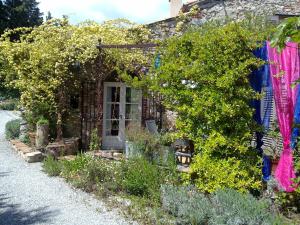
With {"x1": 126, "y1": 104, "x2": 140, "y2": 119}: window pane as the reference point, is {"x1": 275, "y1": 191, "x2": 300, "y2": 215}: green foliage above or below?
below

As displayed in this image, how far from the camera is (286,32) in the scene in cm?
221

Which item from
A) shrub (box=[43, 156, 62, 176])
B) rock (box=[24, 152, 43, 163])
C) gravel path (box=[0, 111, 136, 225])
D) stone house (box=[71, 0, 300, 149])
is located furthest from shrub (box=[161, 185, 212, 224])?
stone house (box=[71, 0, 300, 149])

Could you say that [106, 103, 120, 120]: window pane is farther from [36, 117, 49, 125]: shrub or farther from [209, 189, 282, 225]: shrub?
[209, 189, 282, 225]: shrub

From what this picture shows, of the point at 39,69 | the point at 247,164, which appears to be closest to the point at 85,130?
the point at 39,69

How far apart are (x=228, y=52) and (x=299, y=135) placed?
4.81ft

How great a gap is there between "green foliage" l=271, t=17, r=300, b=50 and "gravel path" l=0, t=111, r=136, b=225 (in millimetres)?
3285

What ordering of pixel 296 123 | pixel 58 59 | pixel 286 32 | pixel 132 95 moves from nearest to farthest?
1. pixel 286 32
2. pixel 296 123
3. pixel 58 59
4. pixel 132 95

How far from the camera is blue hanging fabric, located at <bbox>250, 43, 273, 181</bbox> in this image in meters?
4.99

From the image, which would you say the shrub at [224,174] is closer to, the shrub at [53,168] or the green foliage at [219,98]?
the green foliage at [219,98]

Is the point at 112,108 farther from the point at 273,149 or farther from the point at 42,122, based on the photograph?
the point at 273,149

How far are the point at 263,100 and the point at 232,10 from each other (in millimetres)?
6285

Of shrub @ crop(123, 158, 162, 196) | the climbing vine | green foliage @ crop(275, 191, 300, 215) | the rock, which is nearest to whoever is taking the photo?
green foliage @ crop(275, 191, 300, 215)

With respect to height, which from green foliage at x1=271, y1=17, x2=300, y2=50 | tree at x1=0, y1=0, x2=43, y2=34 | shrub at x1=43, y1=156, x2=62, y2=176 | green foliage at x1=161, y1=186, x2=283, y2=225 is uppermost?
tree at x1=0, y1=0, x2=43, y2=34

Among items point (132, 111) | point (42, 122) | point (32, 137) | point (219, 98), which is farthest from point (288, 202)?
point (32, 137)
